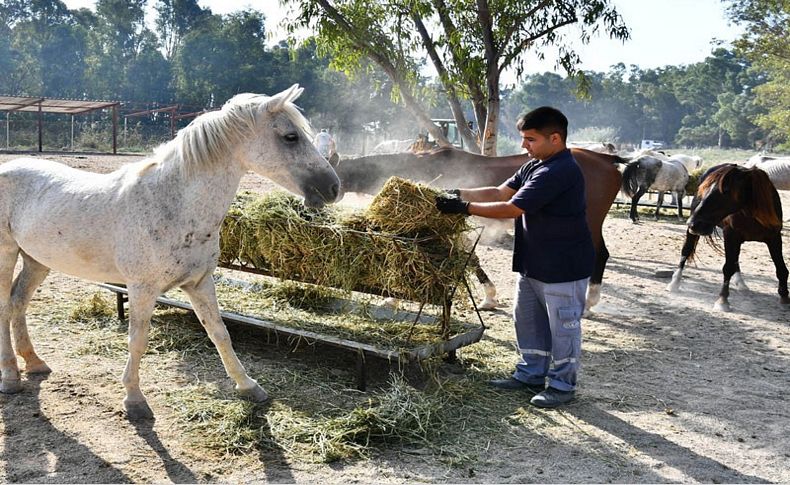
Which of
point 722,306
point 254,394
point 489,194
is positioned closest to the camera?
point 254,394

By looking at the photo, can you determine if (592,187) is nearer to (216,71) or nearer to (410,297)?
(410,297)

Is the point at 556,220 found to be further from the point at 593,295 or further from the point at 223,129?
the point at 593,295

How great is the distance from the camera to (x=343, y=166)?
8547mm

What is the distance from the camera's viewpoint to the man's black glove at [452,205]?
Result: 166 inches

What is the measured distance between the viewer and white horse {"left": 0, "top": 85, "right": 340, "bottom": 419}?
146 inches

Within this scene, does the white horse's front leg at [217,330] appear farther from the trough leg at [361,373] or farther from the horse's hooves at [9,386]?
the horse's hooves at [9,386]

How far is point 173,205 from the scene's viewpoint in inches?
147

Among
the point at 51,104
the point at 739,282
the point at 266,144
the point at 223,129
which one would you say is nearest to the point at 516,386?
the point at 266,144

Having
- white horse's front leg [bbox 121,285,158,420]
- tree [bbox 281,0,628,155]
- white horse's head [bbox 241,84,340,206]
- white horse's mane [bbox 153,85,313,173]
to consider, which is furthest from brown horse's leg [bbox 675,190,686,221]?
white horse's front leg [bbox 121,285,158,420]

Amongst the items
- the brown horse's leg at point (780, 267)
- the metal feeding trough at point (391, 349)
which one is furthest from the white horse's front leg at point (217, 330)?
the brown horse's leg at point (780, 267)

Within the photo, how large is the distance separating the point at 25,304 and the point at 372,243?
2.37 m

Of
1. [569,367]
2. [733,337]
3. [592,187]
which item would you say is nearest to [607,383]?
[569,367]

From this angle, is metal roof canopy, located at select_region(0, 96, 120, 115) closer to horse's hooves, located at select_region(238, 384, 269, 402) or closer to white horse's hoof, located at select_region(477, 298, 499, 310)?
white horse's hoof, located at select_region(477, 298, 499, 310)

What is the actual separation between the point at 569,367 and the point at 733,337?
2.79 meters
